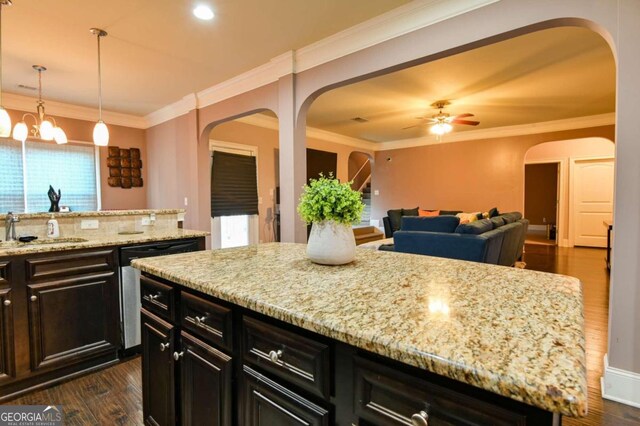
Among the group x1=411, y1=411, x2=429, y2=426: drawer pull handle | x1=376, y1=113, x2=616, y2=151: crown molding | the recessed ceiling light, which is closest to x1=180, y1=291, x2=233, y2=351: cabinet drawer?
x1=411, y1=411, x2=429, y2=426: drawer pull handle

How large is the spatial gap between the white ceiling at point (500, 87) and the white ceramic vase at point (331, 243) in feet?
9.64

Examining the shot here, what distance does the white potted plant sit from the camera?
133 cm

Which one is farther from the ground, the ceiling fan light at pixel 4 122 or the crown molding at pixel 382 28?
the crown molding at pixel 382 28

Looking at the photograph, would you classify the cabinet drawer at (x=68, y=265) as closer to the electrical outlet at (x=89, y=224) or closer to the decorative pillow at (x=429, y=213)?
the electrical outlet at (x=89, y=224)

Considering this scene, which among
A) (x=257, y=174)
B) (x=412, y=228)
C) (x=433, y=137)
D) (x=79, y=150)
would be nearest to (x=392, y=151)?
(x=433, y=137)

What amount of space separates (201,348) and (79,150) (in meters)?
5.52

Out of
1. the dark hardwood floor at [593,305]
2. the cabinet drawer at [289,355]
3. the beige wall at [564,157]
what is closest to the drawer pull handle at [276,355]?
the cabinet drawer at [289,355]

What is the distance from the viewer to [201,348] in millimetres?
1231

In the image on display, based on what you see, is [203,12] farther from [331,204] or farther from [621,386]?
[621,386]

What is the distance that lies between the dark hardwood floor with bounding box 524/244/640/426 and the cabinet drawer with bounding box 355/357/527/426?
1.72 m

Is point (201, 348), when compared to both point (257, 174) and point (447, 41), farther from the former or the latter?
point (257, 174)

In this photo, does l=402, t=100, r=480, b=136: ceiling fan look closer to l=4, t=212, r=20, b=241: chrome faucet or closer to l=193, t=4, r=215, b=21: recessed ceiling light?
l=193, t=4, r=215, b=21: recessed ceiling light

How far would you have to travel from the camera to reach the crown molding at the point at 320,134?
568 cm

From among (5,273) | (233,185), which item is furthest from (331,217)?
(233,185)
